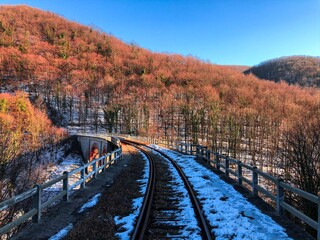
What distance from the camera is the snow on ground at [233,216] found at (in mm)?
5904

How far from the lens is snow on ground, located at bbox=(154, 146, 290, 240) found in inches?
232

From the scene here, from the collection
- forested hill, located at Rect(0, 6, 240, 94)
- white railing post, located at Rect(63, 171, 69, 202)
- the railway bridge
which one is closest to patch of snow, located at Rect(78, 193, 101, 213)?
the railway bridge

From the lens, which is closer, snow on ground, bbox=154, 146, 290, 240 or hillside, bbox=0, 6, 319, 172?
snow on ground, bbox=154, 146, 290, 240

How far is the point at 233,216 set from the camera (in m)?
7.06

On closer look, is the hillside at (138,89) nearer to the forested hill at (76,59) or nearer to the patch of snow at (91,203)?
the forested hill at (76,59)

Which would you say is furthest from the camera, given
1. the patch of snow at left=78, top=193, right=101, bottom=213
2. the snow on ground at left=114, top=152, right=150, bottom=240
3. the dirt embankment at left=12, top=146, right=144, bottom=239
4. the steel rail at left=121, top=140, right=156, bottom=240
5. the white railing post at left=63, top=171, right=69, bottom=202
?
the white railing post at left=63, top=171, right=69, bottom=202

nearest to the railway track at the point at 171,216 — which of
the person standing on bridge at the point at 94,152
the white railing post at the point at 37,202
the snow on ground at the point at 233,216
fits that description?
the snow on ground at the point at 233,216

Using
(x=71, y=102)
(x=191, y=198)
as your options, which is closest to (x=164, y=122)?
(x=71, y=102)

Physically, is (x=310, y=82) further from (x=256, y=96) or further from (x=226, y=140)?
(x=226, y=140)

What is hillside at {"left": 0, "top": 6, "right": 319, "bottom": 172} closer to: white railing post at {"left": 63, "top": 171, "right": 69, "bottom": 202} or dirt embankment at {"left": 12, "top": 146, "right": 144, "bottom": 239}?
dirt embankment at {"left": 12, "top": 146, "right": 144, "bottom": 239}

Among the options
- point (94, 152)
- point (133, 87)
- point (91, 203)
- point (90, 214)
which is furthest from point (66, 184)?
point (133, 87)

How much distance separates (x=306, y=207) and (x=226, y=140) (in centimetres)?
4544

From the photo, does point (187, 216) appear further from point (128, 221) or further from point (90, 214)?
point (90, 214)

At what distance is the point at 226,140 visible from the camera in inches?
2354
